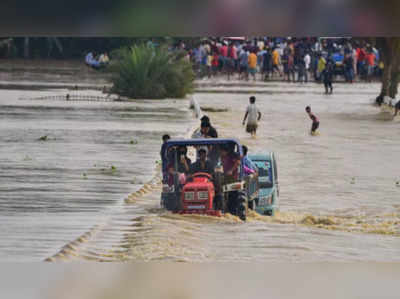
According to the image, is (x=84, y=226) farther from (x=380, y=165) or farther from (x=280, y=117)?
(x=280, y=117)

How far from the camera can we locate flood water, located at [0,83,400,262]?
12.0 meters

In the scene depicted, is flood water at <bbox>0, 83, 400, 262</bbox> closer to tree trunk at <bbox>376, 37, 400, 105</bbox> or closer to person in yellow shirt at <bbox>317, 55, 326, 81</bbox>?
tree trunk at <bbox>376, 37, 400, 105</bbox>

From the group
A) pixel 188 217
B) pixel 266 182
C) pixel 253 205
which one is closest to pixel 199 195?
pixel 188 217

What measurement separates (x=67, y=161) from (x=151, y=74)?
13.6 metres

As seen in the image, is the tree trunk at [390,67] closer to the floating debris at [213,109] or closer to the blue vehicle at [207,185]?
the floating debris at [213,109]

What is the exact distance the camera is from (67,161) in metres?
20.2

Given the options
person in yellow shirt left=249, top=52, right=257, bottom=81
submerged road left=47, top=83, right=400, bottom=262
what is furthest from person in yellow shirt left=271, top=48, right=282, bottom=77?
submerged road left=47, top=83, right=400, bottom=262

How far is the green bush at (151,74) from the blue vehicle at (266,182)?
2007 centimetres

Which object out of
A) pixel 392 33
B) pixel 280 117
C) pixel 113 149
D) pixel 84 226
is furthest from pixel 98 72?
pixel 392 33

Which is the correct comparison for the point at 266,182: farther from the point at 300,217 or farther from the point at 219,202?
the point at 300,217

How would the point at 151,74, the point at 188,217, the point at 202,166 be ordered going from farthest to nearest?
the point at 151,74 < the point at 188,217 < the point at 202,166

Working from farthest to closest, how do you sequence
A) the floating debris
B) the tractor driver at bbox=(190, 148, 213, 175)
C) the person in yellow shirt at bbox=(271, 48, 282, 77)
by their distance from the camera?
the person in yellow shirt at bbox=(271, 48, 282, 77) < the floating debris < the tractor driver at bbox=(190, 148, 213, 175)

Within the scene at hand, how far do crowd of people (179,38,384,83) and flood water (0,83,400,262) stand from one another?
658cm

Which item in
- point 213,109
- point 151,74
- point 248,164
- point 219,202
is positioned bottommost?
point 213,109
